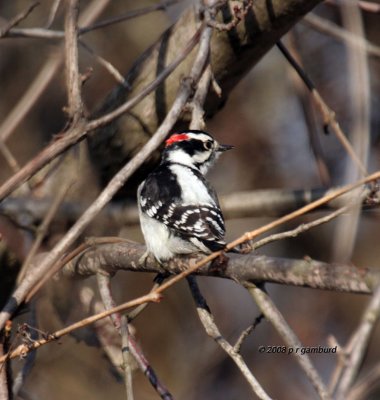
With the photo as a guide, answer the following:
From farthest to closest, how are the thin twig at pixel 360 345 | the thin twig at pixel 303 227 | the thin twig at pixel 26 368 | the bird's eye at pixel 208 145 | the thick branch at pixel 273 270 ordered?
the bird's eye at pixel 208 145
the thin twig at pixel 26 368
the thin twig at pixel 303 227
the thick branch at pixel 273 270
the thin twig at pixel 360 345

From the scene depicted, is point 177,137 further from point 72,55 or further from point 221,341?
point 221,341

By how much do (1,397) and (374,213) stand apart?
93.7 inches

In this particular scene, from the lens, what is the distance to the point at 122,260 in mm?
3678

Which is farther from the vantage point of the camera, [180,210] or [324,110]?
[180,210]

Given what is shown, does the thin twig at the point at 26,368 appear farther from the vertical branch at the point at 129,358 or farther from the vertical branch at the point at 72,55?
the vertical branch at the point at 72,55

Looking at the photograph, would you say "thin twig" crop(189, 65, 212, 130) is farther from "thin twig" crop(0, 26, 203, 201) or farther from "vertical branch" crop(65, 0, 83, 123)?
"vertical branch" crop(65, 0, 83, 123)

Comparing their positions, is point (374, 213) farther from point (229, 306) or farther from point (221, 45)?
point (229, 306)

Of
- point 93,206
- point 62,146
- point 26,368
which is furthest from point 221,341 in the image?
point 26,368

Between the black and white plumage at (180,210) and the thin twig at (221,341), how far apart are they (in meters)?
0.44

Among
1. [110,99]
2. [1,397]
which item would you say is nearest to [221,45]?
[110,99]

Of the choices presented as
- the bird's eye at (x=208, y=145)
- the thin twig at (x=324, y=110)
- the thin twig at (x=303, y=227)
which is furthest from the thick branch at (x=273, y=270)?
the bird's eye at (x=208, y=145)

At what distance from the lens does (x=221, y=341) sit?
2.92 m

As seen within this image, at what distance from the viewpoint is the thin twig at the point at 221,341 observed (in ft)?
8.50

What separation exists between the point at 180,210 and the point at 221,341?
136cm
